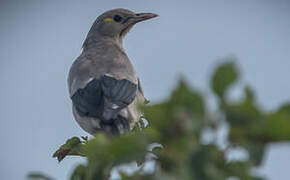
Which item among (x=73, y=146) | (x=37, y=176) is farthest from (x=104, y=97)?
(x=37, y=176)

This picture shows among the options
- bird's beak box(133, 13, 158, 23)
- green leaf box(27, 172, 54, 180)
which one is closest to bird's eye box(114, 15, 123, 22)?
bird's beak box(133, 13, 158, 23)

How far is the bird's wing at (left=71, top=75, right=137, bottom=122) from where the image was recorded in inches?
219

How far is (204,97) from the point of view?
1.56 metres

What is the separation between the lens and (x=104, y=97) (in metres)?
5.77

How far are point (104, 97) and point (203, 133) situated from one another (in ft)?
14.0

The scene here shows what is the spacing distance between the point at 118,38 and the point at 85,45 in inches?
24.9

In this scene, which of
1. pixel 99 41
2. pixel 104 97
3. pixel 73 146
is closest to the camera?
pixel 73 146

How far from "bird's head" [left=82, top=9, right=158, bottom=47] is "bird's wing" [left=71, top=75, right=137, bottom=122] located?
9.01ft

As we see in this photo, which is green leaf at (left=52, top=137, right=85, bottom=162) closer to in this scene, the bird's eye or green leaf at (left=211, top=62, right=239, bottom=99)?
green leaf at (left=211, top=62, right=239, bottom=99)

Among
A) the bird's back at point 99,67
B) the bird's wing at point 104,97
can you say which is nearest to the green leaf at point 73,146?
the bird's wing at point 104,97

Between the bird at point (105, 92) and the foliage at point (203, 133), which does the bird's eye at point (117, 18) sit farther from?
the foliage at point (203, 133)

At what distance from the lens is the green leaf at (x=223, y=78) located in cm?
159

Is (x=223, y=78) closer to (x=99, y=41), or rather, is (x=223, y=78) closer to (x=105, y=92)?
(x=105, y=92)

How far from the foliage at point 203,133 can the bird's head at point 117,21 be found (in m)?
7.23
